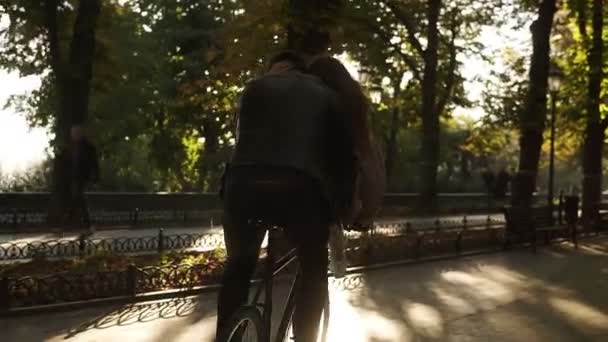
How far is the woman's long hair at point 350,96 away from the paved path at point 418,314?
2.93m

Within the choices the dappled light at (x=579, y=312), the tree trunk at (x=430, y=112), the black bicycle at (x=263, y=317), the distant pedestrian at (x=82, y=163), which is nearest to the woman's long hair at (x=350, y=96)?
the black bicycle at (x=263, y=317)

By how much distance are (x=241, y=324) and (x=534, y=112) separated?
1502 centimetres

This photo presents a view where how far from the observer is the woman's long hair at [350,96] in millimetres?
3529

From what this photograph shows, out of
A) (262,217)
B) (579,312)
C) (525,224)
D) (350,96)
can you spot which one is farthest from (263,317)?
(525,224)

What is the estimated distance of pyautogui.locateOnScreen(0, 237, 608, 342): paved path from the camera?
628 cm

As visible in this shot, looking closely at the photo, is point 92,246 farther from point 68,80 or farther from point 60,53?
point 60,53

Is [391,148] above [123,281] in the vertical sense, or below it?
above

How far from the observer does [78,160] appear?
13164mm

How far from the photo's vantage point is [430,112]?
25984 mm

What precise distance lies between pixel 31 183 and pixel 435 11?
1507cm

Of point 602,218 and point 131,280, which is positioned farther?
point 602,218

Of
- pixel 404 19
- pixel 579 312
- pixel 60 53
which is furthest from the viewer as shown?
pixel 404 19

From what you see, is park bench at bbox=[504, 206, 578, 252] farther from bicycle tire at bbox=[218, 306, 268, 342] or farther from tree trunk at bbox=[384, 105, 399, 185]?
tree trunk at bbox=[384, 105, 399, 185]

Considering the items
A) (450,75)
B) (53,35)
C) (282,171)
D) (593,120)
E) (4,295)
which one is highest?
(450,75)
